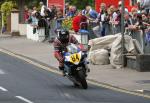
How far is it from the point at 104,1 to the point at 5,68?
30.3 ft

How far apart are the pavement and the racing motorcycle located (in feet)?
4.24

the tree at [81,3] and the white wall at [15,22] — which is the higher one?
the tree at [81,3]

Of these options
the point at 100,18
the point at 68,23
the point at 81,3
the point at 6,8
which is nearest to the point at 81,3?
the point at 81,3

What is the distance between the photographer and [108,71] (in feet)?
78.5

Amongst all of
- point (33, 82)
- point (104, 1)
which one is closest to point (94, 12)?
point (104, 1)

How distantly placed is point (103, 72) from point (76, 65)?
15.5 feet

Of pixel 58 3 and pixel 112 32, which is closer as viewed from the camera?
pixel 112 32

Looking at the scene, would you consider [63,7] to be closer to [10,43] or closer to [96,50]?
[10,43]

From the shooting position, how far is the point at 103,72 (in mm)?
23625

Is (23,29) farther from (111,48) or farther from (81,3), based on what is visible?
(111,48)

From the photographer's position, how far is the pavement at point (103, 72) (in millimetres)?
19916

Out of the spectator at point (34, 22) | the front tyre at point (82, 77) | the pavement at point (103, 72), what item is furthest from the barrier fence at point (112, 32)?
the front tyre at point (82, 77)

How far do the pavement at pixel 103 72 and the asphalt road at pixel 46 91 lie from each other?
919mm

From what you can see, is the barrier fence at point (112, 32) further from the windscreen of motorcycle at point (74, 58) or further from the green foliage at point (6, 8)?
the green foliage at point (6, 8)
